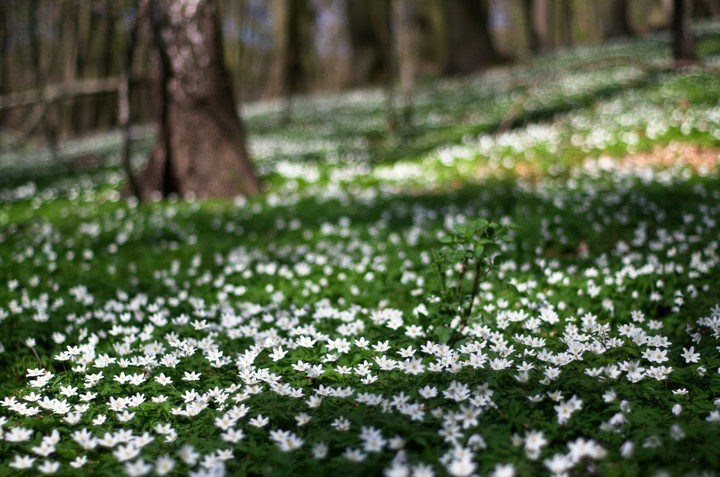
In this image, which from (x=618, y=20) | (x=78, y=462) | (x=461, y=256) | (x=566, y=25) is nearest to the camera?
(x=78, y=462)

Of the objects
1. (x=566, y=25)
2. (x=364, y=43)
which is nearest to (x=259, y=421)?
(x=364, y=43)

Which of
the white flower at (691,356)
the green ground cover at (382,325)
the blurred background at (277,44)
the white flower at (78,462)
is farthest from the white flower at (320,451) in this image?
the blurred background at (277,44)

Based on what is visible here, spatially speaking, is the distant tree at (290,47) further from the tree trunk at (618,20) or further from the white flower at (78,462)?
the tree trunk at (618,20)

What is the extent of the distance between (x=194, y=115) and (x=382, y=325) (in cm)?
568

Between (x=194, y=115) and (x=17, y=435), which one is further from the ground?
(x=194, y=115)

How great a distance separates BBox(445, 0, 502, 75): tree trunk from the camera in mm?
22219

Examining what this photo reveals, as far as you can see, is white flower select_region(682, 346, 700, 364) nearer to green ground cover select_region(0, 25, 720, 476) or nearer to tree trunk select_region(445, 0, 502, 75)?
green ground cover select_region(0, 25, 720, 476)

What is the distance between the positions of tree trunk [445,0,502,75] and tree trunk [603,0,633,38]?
337 inches

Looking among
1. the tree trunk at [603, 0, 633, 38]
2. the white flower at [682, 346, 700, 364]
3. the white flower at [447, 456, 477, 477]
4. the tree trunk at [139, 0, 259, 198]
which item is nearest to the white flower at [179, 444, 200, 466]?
the white flower at [447, 456, 477, 477]

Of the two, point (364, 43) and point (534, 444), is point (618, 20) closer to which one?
point (364, 43)

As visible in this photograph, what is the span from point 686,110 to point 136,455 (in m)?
11.6

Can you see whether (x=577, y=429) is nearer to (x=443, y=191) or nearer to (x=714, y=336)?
(x=714, y=336)

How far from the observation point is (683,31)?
12.9m

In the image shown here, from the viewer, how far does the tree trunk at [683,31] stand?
505 inches
